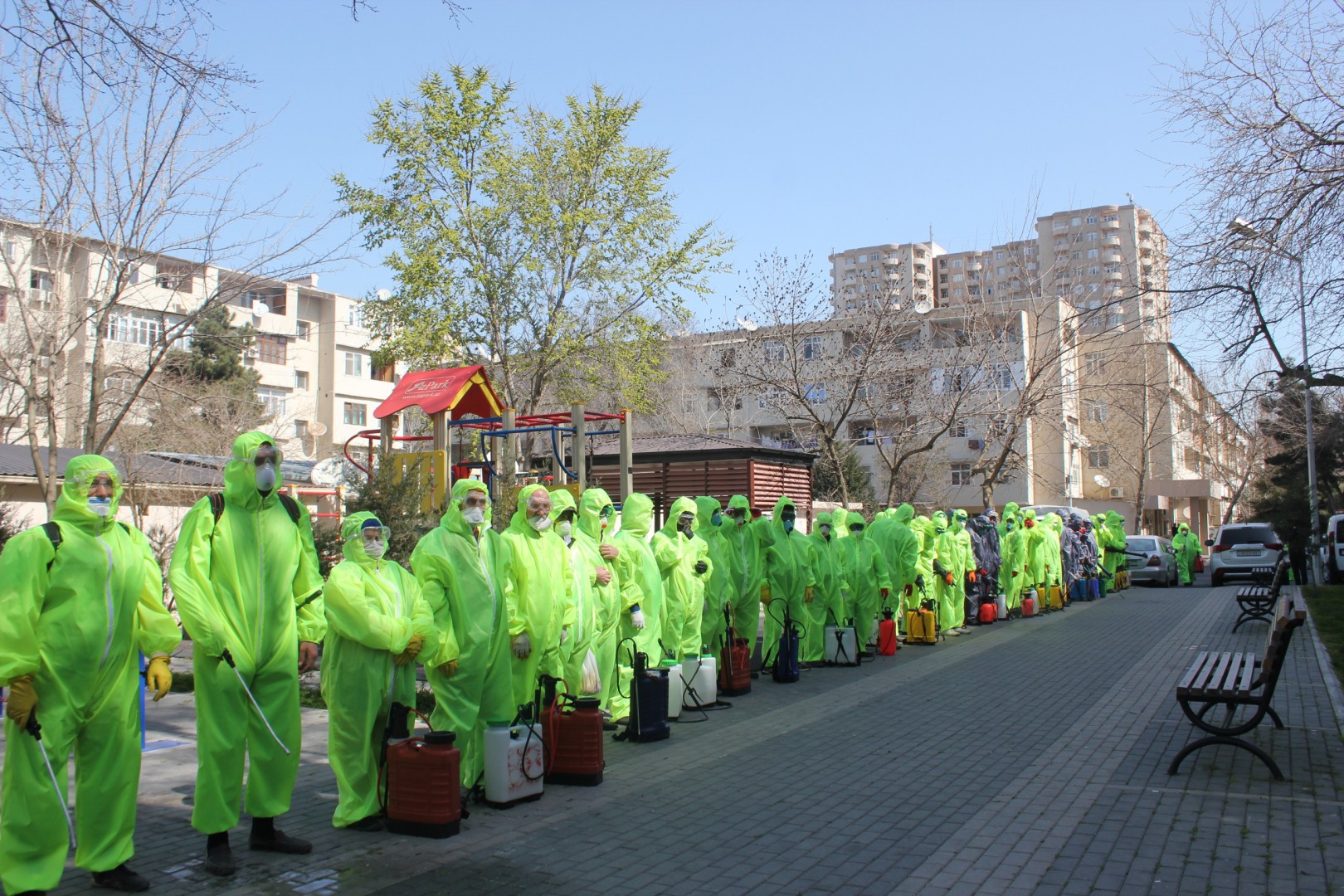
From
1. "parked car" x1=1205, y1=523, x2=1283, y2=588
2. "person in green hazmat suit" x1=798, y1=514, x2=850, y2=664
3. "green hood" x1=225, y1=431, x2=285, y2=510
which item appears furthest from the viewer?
"parked car" x1=1205, y1=523, x2=1283, y2=588

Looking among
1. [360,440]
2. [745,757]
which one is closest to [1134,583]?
[745,757]

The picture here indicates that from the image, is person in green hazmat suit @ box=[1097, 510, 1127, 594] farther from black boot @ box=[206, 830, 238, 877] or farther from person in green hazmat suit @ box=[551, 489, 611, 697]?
black boot @ box=[206, 830, 238, 877]

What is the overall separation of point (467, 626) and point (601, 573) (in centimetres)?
170

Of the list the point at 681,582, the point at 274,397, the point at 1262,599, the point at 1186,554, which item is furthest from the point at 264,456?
the point at 274,397

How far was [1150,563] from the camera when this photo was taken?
2728 cm

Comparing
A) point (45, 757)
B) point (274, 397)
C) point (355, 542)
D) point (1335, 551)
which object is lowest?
point (1335, 551)

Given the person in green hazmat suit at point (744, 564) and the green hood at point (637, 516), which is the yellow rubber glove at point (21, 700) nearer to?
the green hood at point (637, 516)

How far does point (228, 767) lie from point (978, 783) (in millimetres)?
4737

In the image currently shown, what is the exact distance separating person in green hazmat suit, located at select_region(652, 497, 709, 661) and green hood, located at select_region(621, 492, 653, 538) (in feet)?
0.78

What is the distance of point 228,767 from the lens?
5.08m

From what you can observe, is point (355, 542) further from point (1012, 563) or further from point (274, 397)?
point (274, 397)

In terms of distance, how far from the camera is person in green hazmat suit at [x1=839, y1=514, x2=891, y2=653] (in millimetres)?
13148

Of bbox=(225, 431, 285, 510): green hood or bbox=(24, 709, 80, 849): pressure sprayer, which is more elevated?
bbox=(225, 431, 285, 510): green hood

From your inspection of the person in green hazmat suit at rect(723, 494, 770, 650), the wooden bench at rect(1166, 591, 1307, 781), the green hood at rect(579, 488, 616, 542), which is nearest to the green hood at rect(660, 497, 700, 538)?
the person in green hazmat suit at rect(723, 494, 770, 650)
